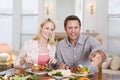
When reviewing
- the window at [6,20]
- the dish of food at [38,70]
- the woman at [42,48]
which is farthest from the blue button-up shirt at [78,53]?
the window at [6,20]

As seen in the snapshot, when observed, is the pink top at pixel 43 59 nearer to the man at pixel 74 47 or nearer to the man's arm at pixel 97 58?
the man at pixel 74 47

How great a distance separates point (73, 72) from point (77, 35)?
619 mm

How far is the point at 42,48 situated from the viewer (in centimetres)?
269

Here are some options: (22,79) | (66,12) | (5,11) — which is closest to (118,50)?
(66,12)

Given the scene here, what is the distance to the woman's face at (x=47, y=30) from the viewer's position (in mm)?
2684

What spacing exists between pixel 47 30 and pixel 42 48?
213 millimetres

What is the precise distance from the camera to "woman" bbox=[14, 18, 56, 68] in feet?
8.61

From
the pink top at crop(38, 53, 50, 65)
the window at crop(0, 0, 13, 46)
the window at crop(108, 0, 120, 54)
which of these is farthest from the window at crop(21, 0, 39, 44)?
the pink top at crop(38, 53, 50, 65)

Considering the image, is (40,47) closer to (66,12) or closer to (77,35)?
(77,35)

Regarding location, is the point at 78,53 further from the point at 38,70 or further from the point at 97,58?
the point at 38,70

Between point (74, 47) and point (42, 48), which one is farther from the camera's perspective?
point (42, 48)

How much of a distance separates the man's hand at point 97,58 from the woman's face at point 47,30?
703 millimetres

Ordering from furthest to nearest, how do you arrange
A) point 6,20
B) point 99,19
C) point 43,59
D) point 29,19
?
1. point 6,20
2. point 29,19
3. point 99,19
4. point 43,59

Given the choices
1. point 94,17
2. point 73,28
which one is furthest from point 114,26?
point 73,28
